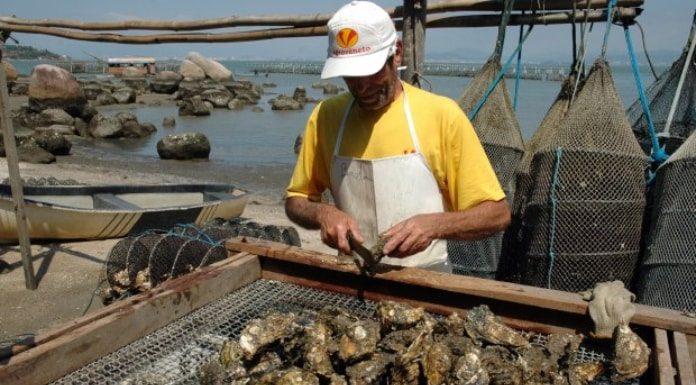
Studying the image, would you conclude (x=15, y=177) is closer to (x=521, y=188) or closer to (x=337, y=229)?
(x=337, y=229)

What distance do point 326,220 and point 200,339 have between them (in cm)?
93

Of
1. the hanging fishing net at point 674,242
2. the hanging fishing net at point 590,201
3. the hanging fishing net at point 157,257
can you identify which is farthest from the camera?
the hanging fishing net at point 157,257

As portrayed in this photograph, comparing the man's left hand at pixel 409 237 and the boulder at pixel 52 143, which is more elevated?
the man's left hand at pixel 409 237

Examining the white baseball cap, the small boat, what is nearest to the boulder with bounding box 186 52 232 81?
the small boat

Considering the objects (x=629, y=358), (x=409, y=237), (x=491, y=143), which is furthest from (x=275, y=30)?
(x=629, y=358)

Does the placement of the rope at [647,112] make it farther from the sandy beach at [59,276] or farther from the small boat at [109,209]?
the small boat at [109,209]

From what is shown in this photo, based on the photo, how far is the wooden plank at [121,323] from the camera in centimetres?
218

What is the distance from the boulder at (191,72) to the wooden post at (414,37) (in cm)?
7211

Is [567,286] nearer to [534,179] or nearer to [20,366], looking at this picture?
[534,179]

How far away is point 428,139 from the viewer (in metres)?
3.31

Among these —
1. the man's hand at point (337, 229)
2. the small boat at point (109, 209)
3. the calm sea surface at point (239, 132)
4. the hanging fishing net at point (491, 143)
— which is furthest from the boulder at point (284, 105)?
the man's hand at point (337, 229)

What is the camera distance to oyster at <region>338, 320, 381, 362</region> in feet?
7.84

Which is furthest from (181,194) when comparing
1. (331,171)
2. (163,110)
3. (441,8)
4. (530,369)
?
(163,110)

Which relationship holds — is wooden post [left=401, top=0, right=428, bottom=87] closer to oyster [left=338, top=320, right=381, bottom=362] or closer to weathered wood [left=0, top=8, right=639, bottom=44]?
weathered wood [left=0, top=8, right=639, bottom=44]
